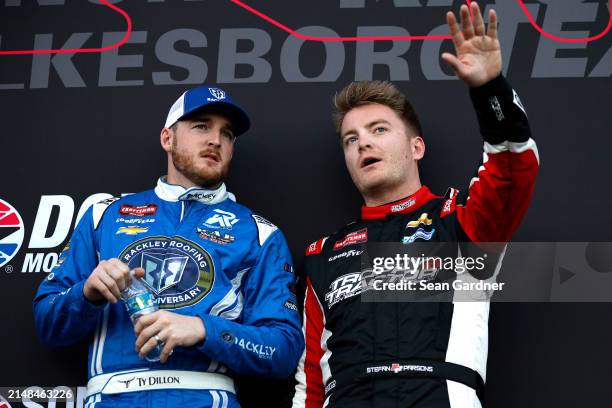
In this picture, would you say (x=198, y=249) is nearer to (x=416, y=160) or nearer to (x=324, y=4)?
(x=416, y=160)

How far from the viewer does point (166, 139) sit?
280cm

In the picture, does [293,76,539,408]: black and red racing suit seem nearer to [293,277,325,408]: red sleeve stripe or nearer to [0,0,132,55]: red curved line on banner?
[293,277,325,408]: red sleeve stripe

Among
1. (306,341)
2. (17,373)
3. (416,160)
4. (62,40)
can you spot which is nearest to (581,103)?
(416,160)

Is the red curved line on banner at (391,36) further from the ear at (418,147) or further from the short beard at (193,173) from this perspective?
the short beard at (193,173)

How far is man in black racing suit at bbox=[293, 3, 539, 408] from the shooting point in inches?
78.6

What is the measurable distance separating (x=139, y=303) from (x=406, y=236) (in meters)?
0.82

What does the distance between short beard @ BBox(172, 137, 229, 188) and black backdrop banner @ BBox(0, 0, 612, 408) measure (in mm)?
289

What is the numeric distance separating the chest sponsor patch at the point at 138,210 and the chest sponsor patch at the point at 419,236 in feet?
2.74

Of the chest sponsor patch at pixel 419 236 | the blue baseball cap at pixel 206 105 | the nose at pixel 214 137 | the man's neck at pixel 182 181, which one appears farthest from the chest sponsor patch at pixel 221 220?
the chest sponsor patch at pixel 419 236

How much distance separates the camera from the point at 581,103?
2.90 metres

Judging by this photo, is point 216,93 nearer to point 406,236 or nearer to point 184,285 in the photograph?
point 184,285

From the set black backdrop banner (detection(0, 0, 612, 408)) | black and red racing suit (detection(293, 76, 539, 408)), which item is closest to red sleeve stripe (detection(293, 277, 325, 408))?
black and red racing suit (detection(293, 76, 539, 408))

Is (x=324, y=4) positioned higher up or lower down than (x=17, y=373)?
higher up

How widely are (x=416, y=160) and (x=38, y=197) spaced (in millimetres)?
1423
